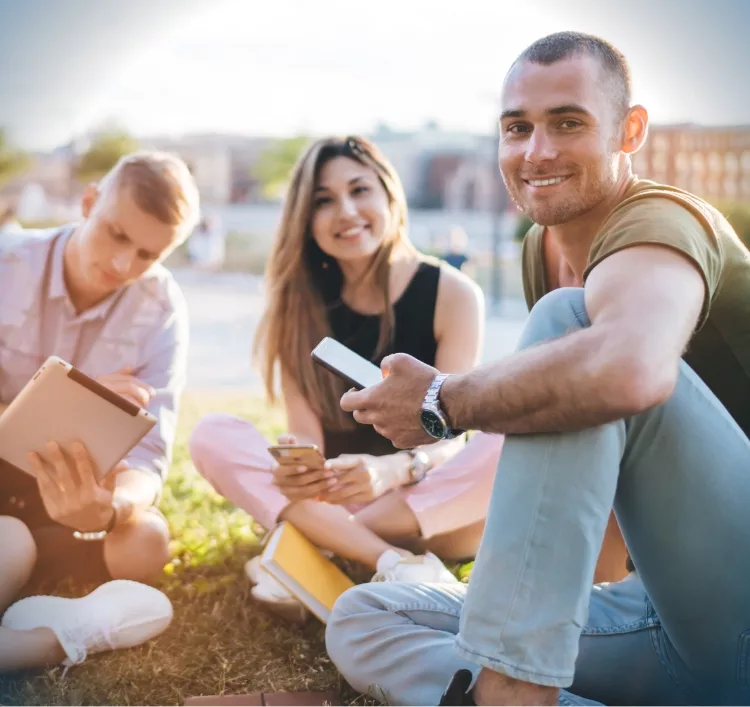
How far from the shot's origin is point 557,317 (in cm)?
145

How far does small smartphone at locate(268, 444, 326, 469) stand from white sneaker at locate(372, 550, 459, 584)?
13.1 inches

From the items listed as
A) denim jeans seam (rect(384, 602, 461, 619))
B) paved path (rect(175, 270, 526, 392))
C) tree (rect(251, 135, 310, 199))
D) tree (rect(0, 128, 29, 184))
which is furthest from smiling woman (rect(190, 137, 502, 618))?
tree (rect(251, 135, 310, 199))

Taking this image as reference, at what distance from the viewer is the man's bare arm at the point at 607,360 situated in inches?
52.0

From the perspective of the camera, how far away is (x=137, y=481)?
2.46m

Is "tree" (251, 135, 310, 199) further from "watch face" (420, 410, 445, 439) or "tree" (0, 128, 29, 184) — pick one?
"watch face" (420, 410, 445, 439)

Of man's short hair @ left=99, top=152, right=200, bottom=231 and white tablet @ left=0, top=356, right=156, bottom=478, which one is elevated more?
man's short hair @ left=99, top=152, right=200, bottom=231

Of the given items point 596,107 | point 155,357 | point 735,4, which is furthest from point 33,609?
point 735,4

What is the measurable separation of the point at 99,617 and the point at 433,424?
111 cm

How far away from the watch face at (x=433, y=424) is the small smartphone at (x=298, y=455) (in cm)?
80

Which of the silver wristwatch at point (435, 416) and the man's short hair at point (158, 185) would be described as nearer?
the silver wristwatch at point (435, 416)

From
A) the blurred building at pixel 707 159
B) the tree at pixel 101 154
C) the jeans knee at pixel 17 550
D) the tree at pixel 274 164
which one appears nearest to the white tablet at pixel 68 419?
the jeans knee at pixel 17 550

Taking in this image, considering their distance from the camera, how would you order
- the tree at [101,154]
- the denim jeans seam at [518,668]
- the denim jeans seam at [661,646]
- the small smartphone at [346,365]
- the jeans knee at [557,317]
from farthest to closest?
the tree at [101,154]
the small smartphone at [346,365]
the denim jeans seam at [661,646]
the jeans knee at [557,317]
the denim jeans seam at [518,668]

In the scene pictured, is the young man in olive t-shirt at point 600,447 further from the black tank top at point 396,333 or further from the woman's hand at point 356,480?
the black tank top at point 396,333

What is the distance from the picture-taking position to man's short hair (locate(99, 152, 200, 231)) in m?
2.46
